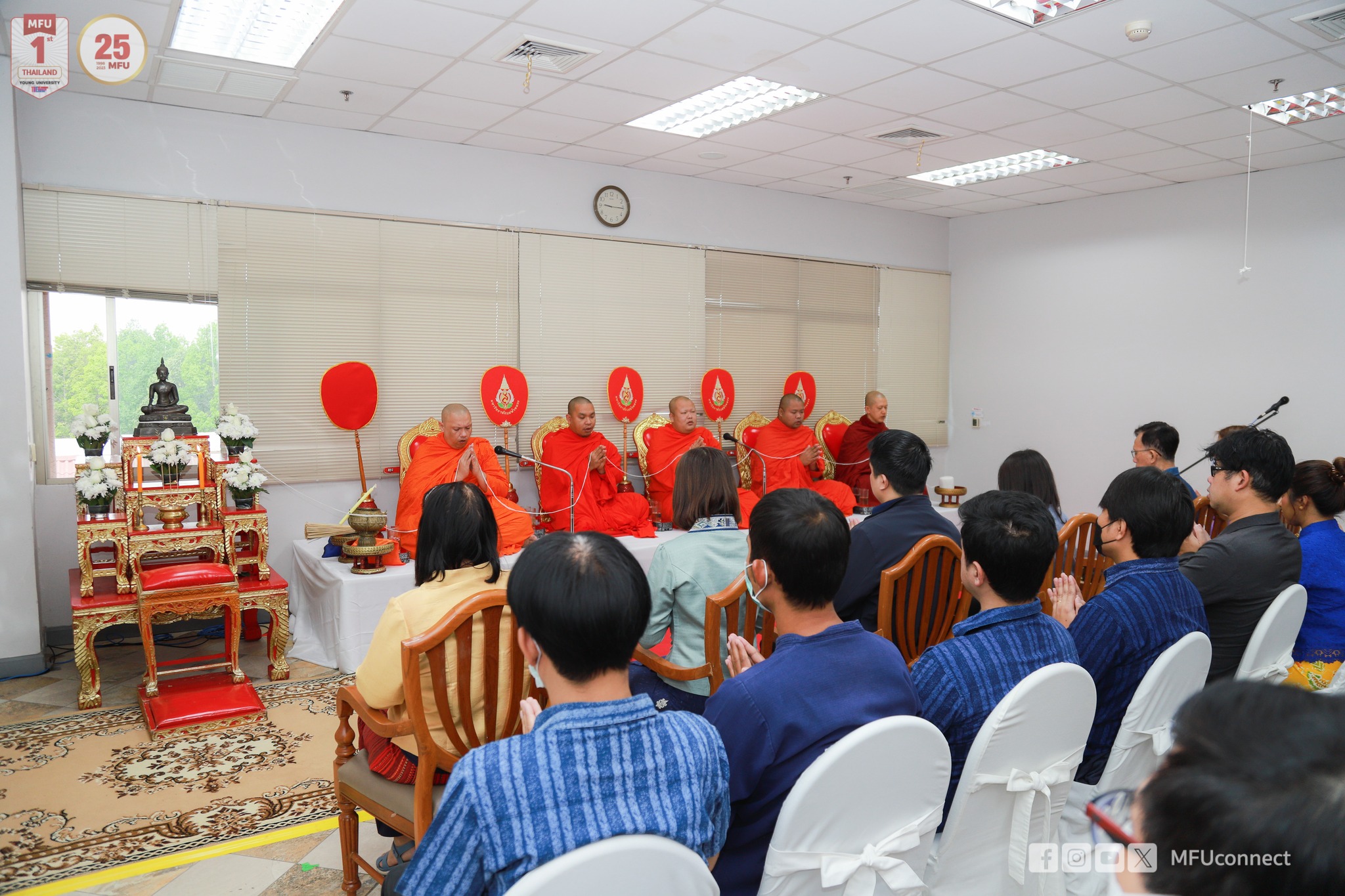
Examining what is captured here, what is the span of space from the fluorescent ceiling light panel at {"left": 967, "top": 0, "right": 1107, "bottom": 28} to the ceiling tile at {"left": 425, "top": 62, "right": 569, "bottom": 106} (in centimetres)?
208

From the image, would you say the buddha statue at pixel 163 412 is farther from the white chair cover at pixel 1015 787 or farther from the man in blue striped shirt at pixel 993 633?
the white chair cover at pixel 1015 787

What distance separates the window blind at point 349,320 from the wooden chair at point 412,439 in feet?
0.31

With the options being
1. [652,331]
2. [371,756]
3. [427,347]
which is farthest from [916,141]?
[371,756]

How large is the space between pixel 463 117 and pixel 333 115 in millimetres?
737

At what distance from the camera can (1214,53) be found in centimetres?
382

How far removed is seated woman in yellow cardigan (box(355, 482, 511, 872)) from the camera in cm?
186

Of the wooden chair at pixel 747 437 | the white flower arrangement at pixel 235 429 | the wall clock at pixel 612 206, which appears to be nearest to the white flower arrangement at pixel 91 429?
the white flower arrangement at pixel 235 429

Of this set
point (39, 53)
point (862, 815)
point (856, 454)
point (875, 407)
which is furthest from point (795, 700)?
point (875, 407)

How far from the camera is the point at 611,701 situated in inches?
41.9

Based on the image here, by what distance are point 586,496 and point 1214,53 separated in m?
4.00

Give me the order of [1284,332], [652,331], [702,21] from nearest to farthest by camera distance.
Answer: [702,21]
[1284,332]
[652,331]

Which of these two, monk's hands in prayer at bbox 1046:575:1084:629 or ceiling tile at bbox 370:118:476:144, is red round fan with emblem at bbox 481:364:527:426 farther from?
monk's hands in prayer at bbox 1046:575:1084:629

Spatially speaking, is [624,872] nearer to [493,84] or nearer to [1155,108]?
[493,84]

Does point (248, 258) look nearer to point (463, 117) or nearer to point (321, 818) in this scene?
point (463, 117)
